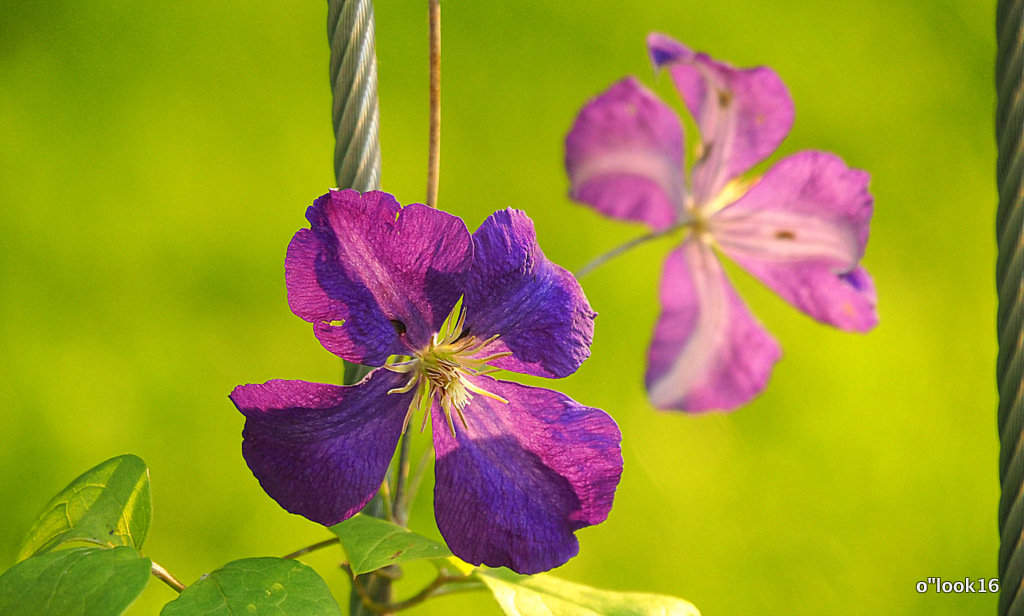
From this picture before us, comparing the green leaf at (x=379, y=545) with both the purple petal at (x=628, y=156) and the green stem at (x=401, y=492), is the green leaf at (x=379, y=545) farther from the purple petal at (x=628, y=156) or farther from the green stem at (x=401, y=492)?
the purple petal at (x=628, y=156)

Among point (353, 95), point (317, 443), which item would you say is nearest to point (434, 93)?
point (353, 95)

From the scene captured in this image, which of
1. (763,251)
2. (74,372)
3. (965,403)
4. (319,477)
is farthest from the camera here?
(965,403)

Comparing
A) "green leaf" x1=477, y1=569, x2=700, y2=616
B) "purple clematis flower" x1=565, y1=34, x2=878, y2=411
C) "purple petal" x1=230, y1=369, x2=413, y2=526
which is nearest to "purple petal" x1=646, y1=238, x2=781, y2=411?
"purple clematis flower" x1=565, y1=34, x2=878, y2=411

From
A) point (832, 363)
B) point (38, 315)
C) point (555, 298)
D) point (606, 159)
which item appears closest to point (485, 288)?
point (555, 298)

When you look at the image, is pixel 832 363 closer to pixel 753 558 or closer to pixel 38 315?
pixel 753 558

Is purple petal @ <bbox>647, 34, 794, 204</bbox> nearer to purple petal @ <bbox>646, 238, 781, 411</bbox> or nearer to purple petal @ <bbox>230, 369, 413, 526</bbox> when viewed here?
purple petal @ <bbox>646, 238, 781, 411</bbox>

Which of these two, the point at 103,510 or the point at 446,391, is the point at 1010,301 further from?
the point at 103,510
